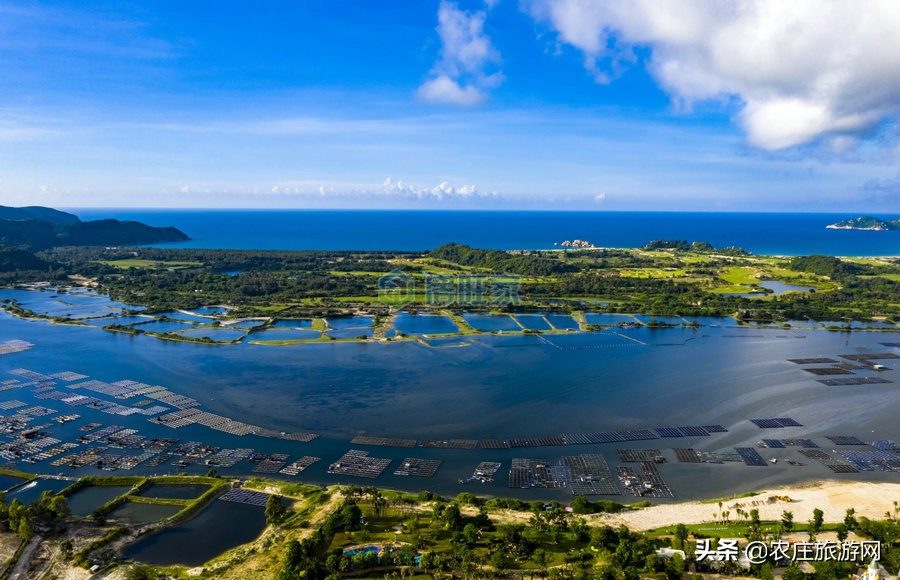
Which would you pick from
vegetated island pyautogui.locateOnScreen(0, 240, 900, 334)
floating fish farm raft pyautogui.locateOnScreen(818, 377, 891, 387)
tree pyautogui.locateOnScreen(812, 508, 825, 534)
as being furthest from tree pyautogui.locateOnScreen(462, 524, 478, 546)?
floating fish farm raft pyautogui.locateOnScreen(818, 377, 891, 387)

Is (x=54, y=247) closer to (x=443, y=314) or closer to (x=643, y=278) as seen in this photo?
(x=443, y=314)

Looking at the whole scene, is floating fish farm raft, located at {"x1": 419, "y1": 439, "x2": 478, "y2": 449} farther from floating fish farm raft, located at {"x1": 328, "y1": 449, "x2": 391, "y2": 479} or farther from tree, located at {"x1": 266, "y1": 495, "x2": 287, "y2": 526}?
tree, located at {"x1": 266, "y1": 495, "x2": 287, "y2": 526}

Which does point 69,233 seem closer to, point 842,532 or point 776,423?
point 776,423

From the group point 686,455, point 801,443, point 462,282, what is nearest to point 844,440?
point 801,443

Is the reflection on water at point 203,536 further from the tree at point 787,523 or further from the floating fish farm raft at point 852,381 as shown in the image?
the floating fish farm raft at point 852,381

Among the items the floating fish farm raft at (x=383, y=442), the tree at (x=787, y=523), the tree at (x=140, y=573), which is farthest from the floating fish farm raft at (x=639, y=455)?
the tree at (x=140, y=573)

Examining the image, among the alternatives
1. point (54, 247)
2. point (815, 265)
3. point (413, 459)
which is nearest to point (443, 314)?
point (413, 459)
